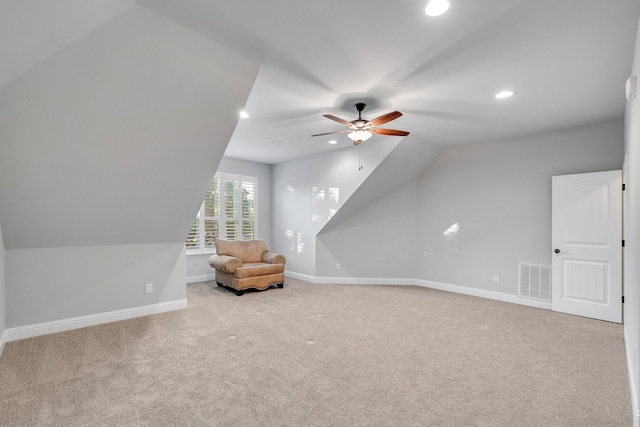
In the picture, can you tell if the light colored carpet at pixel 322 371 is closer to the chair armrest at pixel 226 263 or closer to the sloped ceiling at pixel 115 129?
the chair armrest at pixel 226 263

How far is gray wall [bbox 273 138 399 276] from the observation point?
218 inches

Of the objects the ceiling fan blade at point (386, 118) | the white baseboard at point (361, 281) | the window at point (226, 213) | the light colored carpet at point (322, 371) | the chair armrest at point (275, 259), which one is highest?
the ceiling fan blade at point (386, 118)

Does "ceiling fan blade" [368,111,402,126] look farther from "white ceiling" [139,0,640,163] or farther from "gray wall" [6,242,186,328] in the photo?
"gray wall" [6,242,186,328]

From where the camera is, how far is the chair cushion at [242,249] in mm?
5923

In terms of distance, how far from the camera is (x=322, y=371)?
105 inches

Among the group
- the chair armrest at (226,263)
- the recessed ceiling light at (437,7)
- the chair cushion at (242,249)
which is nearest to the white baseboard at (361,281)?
the chair cushion at (242,249)

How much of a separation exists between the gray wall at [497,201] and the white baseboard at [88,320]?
4517 millimetres

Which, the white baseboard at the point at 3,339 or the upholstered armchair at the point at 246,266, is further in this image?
the upholstered armchair at the point at 246,266

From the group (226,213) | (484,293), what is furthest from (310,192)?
(484,293)

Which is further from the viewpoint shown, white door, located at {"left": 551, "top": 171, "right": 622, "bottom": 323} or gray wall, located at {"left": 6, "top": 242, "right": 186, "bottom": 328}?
white door, located at {"left": 551, "top": 171, "right": 622, "bottom": 323}

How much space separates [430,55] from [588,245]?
3607 millimetres

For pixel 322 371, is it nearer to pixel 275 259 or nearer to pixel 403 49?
pixel 403 49

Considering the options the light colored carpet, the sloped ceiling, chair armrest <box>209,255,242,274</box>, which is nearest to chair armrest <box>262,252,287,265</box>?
chair armrest <box>209,255,242,274</box>

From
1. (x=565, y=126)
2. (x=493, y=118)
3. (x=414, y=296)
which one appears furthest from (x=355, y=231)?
(x=565, y=126)
